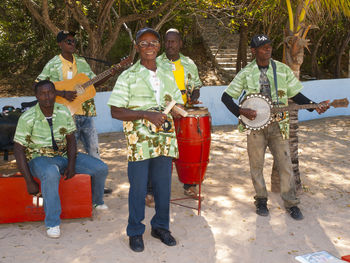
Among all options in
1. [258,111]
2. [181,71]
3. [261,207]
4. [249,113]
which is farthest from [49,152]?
[261,207]

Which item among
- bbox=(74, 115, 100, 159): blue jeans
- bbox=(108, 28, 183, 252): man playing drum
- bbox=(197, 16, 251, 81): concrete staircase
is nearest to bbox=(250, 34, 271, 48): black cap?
bbox=(108, 28, 183, 252): man playing drum

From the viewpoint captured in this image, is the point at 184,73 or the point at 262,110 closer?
the point at 262,110

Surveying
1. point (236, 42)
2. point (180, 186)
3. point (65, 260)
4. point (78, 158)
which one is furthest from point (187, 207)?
point (236, 42)

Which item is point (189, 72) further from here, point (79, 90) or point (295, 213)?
point (295, 213)

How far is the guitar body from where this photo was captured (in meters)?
5.18

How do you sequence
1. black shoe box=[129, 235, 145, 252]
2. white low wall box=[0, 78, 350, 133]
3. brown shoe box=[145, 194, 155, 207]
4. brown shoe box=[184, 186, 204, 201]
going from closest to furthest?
black shoe box=[129, 235, 145, 252]
brown shoe box=[145, 194, 155, 207]
brown shoe box=[184, 186, 204, 201]
white low wall box=[0, 78, 350, 133]

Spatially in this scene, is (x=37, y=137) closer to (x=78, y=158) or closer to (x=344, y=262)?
(x=78, y=158)

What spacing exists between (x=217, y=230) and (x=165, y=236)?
25.4 inches

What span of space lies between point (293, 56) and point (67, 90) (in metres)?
2.90

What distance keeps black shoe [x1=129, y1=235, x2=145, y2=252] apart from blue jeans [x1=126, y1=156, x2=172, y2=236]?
48 mm

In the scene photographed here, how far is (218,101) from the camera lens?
10.4m

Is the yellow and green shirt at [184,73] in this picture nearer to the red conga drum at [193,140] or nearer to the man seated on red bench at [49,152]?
the red conga drum at [193,140]

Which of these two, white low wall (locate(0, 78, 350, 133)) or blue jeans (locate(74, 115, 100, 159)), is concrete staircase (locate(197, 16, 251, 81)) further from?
blue jeans (locate(74, 115, 100, 159))

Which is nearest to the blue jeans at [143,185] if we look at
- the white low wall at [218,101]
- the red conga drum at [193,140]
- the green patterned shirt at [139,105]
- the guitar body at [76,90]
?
the green patterned shirt at [139,105]
